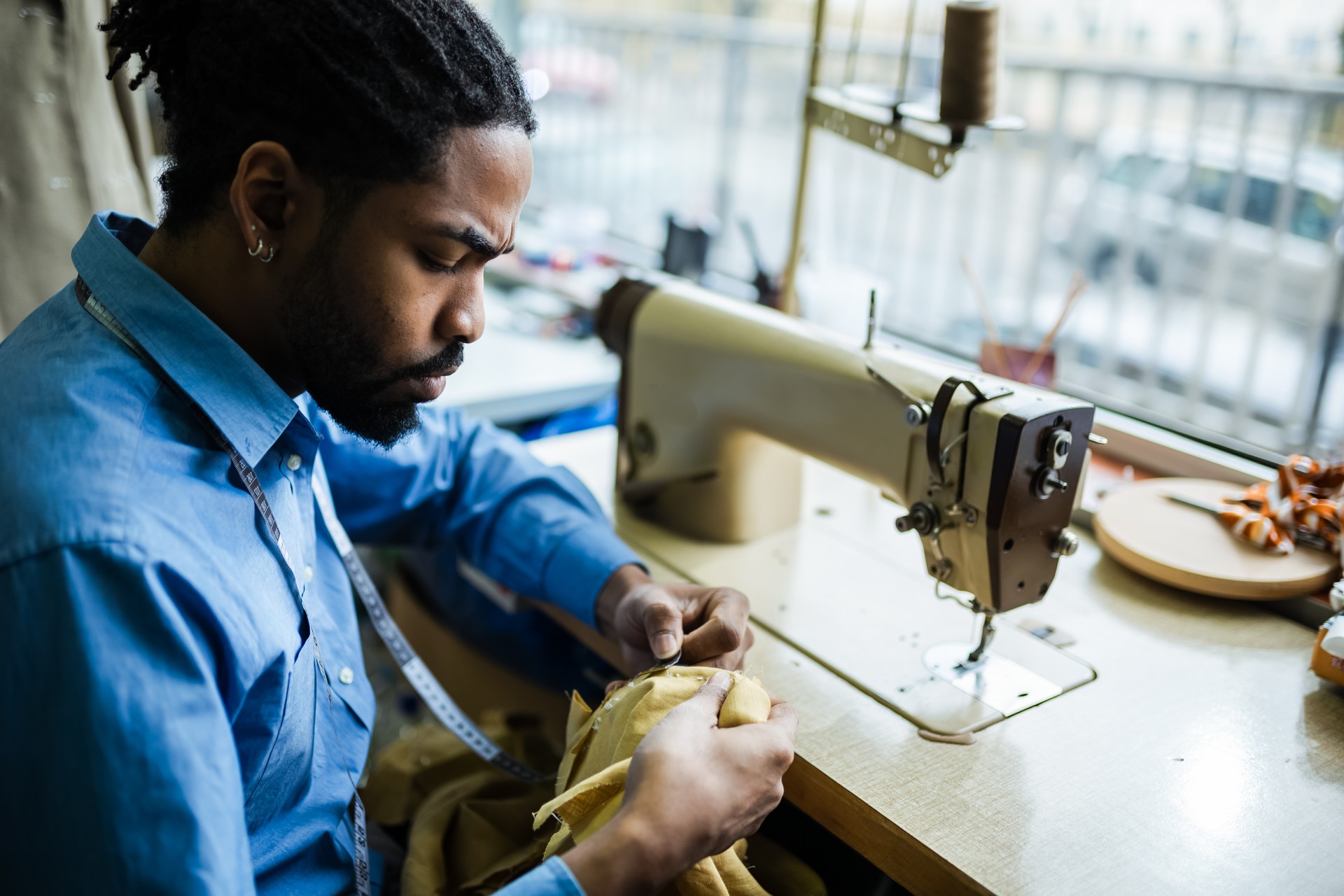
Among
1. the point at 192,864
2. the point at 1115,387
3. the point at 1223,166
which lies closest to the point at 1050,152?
the point at 1223,166

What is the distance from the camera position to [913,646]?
4.18 ft

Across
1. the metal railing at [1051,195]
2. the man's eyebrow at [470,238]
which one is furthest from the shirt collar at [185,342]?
the metal railing at [1051,195]

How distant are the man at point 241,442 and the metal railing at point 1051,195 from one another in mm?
1579

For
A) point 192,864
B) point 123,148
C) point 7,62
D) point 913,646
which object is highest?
point 7,62

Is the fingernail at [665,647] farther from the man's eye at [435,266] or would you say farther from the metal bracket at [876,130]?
the metal bracket at [876,130]

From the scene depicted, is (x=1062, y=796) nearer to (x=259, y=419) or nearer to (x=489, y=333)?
(x=259, y=419)

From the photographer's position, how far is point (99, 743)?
0.72m

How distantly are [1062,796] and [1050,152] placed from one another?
2.83 metres

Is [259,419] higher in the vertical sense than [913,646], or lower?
higher

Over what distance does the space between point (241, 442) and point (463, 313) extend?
0.23m

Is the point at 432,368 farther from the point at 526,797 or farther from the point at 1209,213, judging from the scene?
the point at 1209,213

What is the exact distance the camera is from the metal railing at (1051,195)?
304 centimetres

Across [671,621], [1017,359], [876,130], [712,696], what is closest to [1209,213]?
[1017,359]

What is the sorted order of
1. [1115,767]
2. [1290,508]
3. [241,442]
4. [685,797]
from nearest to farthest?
[685,797] → [241,442] → [1115,767] → [1290,508]
